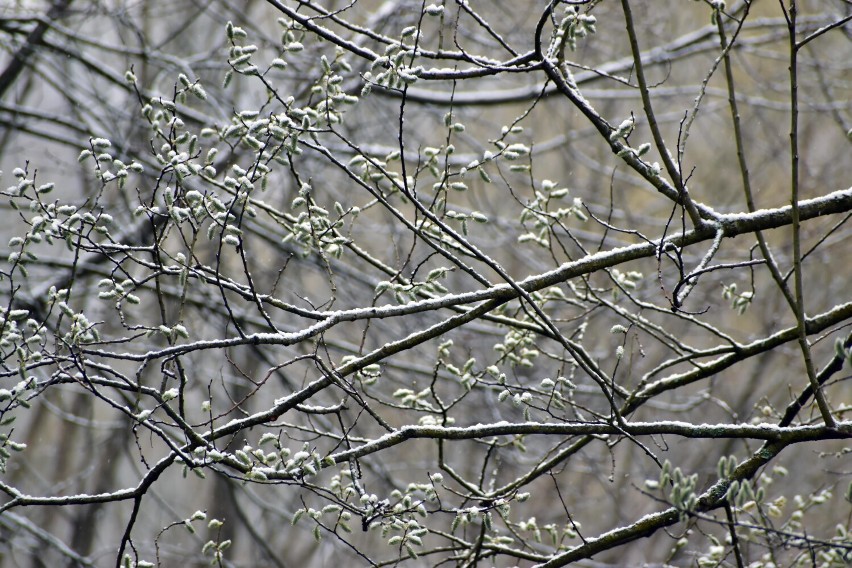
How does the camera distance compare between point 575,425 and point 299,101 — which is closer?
point 575,425

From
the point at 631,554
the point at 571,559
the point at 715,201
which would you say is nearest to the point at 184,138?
the point at 571,559

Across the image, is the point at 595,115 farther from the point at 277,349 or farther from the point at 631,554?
the point at 631,554

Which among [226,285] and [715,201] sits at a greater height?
[715,201]

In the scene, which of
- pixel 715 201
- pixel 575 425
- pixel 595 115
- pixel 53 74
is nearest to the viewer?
pixel 575 425

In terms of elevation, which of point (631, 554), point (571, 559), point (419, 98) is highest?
point (419, 98)

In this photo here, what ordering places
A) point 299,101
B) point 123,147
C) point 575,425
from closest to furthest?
point 575,425, point 123,147, point 299,101

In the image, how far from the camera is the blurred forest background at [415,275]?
266cm

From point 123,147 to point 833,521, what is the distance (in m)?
7.89

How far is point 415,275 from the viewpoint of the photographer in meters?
3.19

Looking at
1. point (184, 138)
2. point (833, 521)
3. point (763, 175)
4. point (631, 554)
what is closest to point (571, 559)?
point (184, 138)

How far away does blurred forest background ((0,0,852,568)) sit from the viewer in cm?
266

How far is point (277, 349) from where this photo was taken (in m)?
6.25

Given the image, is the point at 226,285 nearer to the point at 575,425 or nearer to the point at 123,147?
the point at 575,425

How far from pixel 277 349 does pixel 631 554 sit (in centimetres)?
718
